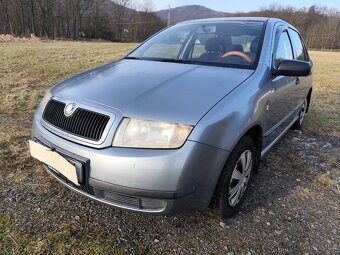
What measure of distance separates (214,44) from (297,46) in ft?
5.41

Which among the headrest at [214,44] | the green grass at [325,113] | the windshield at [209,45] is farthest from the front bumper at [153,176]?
the green grass at [325,113]

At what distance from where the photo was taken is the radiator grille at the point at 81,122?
186 centimetres

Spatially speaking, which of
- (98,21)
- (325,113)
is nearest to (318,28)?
(98,21)

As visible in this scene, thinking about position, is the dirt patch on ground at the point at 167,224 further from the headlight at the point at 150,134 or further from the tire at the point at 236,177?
the headlight at the point at 150,134

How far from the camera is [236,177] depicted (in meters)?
2.27

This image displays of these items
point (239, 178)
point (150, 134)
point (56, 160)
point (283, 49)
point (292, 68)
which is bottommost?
point (239, 178)

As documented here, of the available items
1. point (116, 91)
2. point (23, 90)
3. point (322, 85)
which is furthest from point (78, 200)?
point (322, 85)

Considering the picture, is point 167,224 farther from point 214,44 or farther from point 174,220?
point 214,44

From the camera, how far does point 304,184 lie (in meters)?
2.95

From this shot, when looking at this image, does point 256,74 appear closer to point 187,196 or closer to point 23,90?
point 187,196

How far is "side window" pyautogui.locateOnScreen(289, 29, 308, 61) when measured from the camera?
3811 mm

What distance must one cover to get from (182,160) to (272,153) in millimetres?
2229

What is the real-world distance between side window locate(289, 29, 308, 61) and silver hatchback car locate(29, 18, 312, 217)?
1.22 meters

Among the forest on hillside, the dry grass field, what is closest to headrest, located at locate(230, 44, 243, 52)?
the dry grass field
